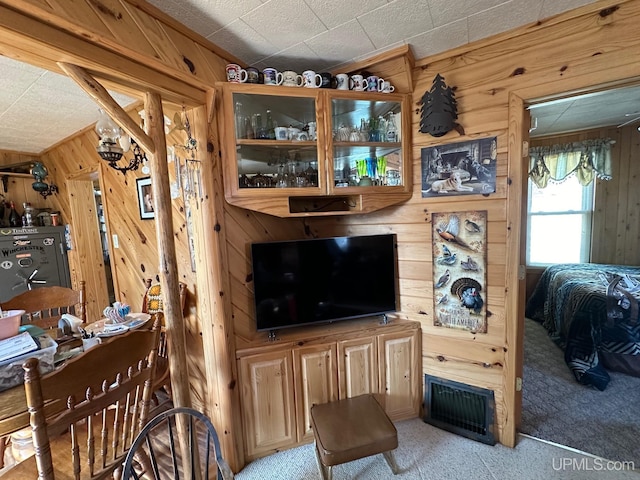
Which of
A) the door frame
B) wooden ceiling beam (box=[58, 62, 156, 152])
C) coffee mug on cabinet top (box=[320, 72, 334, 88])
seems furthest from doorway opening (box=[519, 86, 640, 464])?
the door frame

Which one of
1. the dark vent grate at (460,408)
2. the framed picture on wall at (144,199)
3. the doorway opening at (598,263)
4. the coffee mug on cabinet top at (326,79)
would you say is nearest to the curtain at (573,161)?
the doorway opening at (598,263)

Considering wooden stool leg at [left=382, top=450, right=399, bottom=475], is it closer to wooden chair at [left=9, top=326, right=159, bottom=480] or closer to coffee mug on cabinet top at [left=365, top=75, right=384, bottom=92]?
wooden chair at [left=9, top=326, right=159, bottom=480]

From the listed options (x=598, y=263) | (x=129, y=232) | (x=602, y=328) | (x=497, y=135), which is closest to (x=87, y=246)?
(x=129, y=232)

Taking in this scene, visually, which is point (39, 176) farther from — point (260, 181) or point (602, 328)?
point (602, 328)

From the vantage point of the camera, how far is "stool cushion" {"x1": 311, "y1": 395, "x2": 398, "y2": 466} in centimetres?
145

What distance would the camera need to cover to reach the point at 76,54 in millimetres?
1031

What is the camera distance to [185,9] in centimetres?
127

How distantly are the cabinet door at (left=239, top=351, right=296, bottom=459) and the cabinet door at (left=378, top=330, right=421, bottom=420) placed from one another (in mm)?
664

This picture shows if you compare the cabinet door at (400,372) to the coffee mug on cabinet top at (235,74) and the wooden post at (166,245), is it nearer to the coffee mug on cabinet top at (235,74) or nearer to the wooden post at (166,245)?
the wooden post at (166,245)

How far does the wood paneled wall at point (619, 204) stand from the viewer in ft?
11.7

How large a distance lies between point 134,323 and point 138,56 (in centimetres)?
150

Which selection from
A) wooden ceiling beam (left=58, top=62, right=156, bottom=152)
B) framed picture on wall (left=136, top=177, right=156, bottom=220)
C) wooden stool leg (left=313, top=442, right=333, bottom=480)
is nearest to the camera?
wooden ceiling beam (left=58, top=62, right=156, bottom=152)

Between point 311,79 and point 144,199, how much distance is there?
1850 mm

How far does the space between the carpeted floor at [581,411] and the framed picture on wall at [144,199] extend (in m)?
3.41
